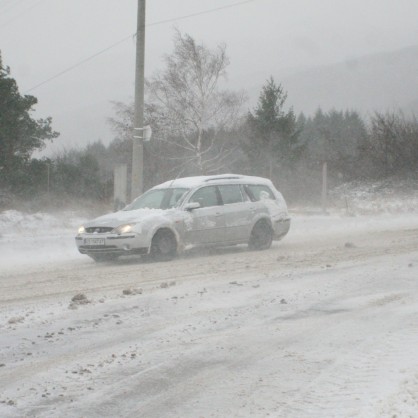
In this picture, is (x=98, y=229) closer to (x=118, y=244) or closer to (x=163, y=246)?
(x=118, y=244)

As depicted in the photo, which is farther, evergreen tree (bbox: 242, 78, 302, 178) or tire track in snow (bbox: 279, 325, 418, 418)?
evergreen tree (bbox: 242, 78, 302, 178)

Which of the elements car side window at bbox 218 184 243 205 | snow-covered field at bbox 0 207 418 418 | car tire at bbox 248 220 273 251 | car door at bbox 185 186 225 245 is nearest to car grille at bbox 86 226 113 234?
snow-covered field at bbox 0 207 418 418

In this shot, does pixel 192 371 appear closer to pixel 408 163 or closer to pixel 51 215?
pixel 51 215

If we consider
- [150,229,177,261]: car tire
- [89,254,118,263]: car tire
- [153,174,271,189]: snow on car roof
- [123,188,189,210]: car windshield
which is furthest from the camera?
[153,174,271,189]: snow on car roof

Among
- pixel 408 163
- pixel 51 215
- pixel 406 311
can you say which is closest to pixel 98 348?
pixel 406 311

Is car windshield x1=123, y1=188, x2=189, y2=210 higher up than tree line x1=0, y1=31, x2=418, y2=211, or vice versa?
tree line x1=0, y1=31, x2=418, y2=211

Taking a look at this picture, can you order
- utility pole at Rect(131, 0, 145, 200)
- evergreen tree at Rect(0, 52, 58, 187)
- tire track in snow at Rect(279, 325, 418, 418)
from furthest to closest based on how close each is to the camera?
1. evergreen tree at Rect(0, 52, 58, 187)
2. utility pole at Rect(131, 0, 145, 200)
3. tire track in snow at Rect(279, 325, 418, 418)

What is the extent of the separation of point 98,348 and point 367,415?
2662 millimetres

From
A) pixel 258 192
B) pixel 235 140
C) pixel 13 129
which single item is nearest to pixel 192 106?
pixel 235 140

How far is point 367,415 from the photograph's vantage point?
429 cm

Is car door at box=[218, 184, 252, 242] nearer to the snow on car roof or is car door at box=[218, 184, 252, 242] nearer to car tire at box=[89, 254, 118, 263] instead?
the snow on car roof

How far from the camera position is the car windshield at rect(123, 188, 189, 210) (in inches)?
543

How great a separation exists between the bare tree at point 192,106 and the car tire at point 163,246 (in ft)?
99.5

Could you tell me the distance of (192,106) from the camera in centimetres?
4431
